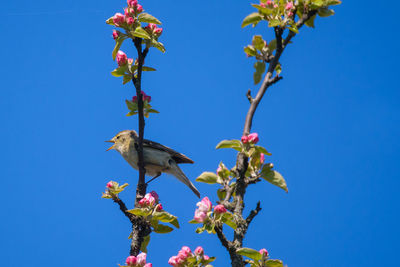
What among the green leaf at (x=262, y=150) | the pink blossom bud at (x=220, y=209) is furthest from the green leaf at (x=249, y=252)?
the green leaf at (x=262, y=150)

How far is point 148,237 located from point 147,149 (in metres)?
3.53

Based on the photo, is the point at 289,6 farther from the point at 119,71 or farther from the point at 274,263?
the point at 274,263

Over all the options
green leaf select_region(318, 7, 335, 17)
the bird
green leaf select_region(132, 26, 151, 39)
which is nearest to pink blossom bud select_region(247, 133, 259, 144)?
green leaf select_region(132, 26, 151, 39)

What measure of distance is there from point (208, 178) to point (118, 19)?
5.57 feet

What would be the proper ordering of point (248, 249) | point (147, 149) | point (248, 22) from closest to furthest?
1. point (248, 249)
2. point (248, 22)
3. point (147, 149)

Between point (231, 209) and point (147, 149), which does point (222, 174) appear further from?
point (147, 149)

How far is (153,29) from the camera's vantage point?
4.43 meters

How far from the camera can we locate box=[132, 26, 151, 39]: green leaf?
4.12m

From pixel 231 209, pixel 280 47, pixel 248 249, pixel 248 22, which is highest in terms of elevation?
pixel 248 22

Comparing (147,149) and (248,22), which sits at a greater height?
(147,149)

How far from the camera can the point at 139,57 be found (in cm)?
429

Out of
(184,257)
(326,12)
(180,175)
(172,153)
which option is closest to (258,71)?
(326,12)

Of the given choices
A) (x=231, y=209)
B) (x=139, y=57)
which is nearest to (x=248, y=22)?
(x=139, y=57)

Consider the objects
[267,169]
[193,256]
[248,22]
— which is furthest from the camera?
[248,22]
